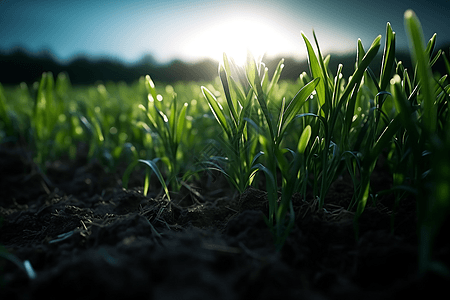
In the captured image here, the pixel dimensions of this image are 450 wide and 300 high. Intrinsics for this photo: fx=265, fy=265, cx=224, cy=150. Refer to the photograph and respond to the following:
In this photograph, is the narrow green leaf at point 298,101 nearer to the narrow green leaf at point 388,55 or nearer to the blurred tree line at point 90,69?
the narrow green leaf at point 388,55

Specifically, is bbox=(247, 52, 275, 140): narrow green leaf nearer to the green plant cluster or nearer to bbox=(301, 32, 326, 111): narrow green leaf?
the green plant cluster

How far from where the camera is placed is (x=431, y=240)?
0.51 m

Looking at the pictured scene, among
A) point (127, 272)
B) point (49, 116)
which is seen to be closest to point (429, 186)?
point (127, 272)

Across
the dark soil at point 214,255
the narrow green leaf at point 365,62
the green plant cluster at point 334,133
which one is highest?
the narrow green leaf at point 365,62

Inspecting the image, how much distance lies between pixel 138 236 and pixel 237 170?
441mm

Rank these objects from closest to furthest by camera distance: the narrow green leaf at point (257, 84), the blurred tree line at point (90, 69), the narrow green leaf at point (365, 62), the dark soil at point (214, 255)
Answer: the dark soil at point (214, 255) → the narrow green leaf at point (365, 62) → the narrow green leaf at point (257, 84) → the blurred tree line at point (90, 69)

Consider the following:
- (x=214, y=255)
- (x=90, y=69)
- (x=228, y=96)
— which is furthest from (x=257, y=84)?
(x=90, y=69)

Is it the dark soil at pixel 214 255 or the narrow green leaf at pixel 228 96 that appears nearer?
the dark soil at pixel 214 255

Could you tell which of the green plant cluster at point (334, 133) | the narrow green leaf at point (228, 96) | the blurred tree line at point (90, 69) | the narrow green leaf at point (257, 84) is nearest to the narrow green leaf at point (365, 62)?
the green plant cluster at point (334, 133)

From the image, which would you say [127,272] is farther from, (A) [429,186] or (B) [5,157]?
(B) [5,157]

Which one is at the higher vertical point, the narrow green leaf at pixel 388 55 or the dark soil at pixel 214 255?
the narrow green leaf at pixel 388 55

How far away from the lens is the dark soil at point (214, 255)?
478 mm

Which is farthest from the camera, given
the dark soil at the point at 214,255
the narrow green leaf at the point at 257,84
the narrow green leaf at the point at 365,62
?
the narrow green leaf at the point at 257,84

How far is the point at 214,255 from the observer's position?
21.4 inches
